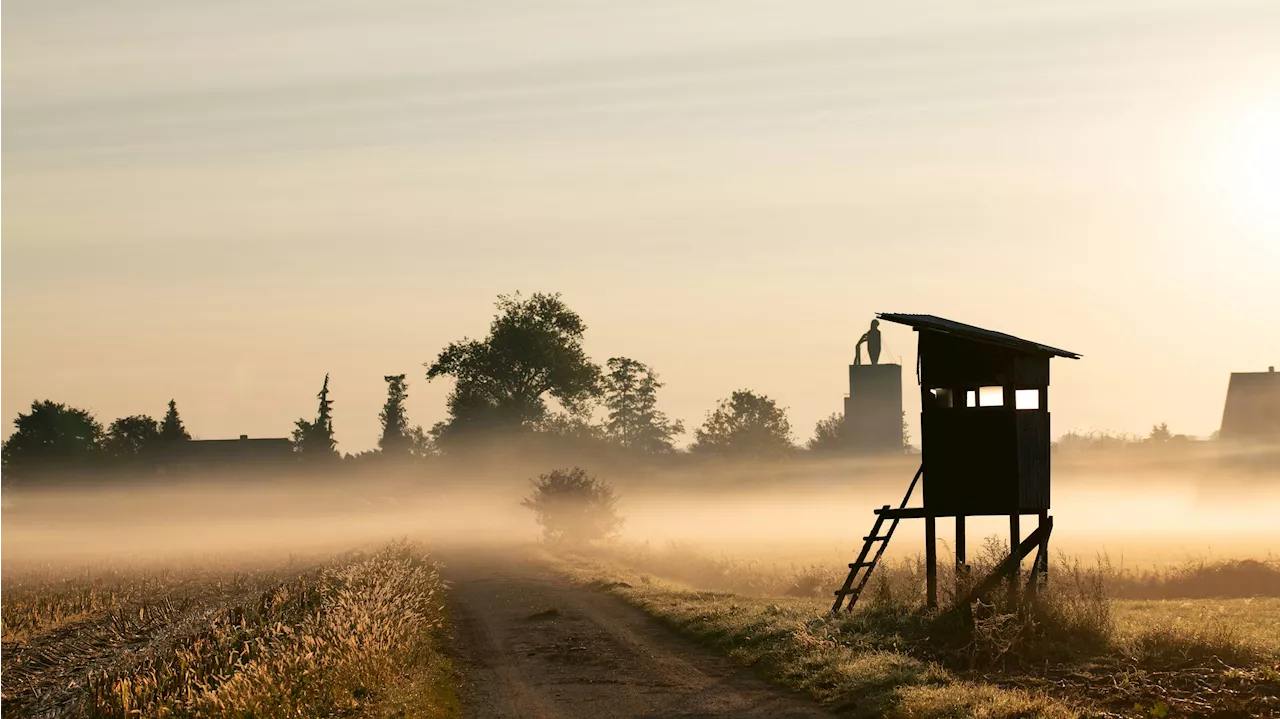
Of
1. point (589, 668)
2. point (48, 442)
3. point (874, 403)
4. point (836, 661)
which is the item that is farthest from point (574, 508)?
point (48, 442)

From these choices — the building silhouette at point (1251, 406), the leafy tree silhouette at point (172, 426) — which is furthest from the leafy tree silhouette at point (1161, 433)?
the leafy tree silhouette at point (172, 426)

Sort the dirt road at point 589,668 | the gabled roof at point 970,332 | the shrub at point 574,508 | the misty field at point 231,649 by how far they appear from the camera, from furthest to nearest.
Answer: the shrub at point 574,508, the gabled roof at point 970,332, the dirt road at point 589,668, the misty field at point 231,649

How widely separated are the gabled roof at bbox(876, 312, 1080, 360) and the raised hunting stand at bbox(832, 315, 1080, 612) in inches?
0.9

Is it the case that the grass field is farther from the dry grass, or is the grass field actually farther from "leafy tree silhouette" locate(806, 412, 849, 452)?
"leafy tree silhouette" locate(806, 412, 849, 452)

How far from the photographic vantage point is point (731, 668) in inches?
938

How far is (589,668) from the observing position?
24.5 meters

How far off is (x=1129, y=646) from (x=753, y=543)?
4785 cm

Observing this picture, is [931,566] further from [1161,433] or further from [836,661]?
[1161,433]

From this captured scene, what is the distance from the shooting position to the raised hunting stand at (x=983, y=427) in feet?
96.1

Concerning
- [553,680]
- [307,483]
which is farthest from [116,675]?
[307,483]

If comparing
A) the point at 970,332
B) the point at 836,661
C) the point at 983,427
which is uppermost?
the point at 970,332

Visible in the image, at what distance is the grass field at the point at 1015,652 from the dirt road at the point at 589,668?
846mm

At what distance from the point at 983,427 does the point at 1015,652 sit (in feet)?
22.7

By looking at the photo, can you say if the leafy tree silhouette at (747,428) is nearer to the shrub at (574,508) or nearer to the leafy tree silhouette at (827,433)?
the leafy tree silhouette at (827,433)
